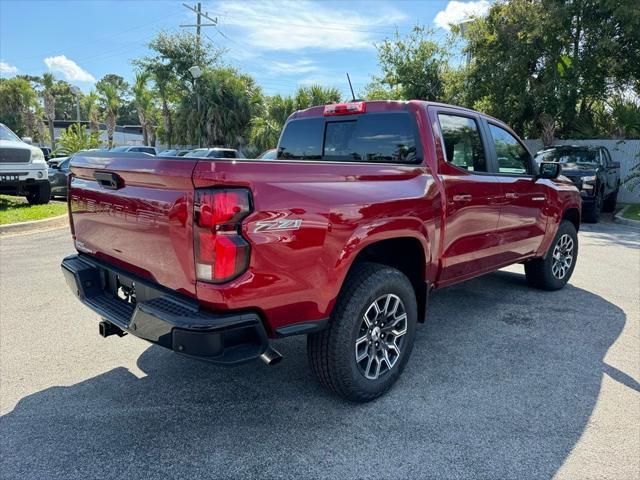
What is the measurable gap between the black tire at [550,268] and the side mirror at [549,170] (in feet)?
3.13

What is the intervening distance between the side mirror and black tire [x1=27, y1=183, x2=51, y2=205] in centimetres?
1062

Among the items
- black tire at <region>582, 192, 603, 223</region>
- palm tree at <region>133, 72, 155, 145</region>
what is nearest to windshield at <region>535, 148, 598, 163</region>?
black tire at <region>582, 192, 603, 223</region>

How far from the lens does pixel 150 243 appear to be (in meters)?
2.53

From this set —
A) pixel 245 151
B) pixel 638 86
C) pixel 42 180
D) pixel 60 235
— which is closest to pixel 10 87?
pixel 245 151

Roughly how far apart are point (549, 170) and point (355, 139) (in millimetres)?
2154

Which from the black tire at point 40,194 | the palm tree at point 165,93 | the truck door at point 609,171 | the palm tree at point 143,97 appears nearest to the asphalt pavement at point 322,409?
the black tire at point 40,194

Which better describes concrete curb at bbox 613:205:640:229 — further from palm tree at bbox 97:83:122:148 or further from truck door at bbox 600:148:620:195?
palm tree at bbox 97:83:122:148

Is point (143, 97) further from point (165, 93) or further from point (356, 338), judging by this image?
point (356, 338)

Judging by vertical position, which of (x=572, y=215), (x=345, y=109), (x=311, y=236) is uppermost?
(x=345, y=109)

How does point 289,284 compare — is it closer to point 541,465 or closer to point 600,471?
point 541,465

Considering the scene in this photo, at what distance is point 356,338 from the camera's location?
2830mm

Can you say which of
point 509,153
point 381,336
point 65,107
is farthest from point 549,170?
point 65,107

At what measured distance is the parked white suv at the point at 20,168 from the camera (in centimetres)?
987

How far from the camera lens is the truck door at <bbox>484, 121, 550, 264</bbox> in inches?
167
